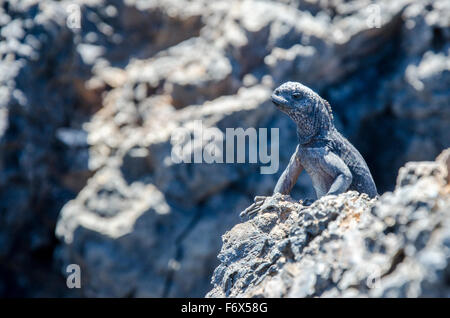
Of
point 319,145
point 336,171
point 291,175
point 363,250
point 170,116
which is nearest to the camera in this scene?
point 363,250

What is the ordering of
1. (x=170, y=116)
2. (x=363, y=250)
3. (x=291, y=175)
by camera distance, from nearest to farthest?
(x=363, y=250), (x=291, y=175), (x=170, y=116)

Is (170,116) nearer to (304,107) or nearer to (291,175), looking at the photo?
(291,175)

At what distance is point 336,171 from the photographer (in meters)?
3.94

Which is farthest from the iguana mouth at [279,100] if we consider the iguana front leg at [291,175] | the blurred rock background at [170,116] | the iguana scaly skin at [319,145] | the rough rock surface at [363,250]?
the blurred rock background at [170,116]

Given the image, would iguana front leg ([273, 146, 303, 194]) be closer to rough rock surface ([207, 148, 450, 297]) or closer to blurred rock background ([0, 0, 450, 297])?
rough rock surface ([207, 148, 450, 297])

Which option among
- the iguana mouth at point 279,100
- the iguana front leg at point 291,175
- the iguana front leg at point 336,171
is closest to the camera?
the iguana front leg at point 336,171

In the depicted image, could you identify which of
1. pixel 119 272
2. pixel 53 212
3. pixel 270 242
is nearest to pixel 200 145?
pixel 119 272

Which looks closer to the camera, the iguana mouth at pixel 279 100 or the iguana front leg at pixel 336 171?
the iguana front leg at pixel 336 171

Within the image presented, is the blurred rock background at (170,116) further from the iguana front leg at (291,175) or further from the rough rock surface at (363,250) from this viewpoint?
the rough rock surface at (363,250)

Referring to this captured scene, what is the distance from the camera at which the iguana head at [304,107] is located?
4.01m

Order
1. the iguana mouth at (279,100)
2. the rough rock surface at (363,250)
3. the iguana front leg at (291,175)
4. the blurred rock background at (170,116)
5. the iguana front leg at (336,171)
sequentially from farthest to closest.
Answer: the blurred rock background at (170,116) < the iguana front leg at (291,175) < the iguana mouth at (279,100) < the iguana front leg at (336,171) < the rough rock surface at (363,250)

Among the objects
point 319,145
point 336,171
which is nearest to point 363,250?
point 336,171

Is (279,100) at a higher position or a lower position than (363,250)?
higher

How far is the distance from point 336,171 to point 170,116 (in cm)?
458
